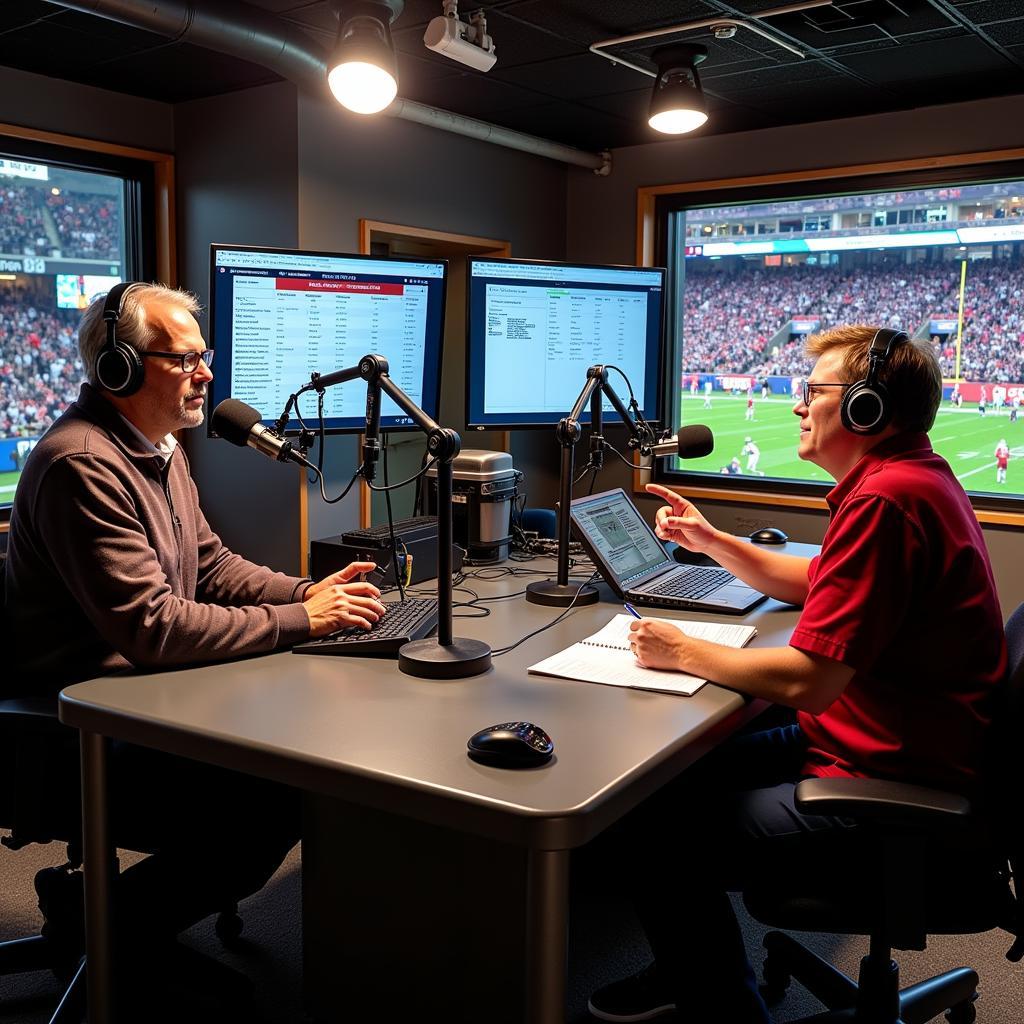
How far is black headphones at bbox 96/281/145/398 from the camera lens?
183 centimetres

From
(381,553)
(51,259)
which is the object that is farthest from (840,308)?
(51,259)

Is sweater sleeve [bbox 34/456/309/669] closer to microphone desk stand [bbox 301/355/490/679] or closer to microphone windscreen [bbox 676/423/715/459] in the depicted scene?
microphone desk stand [bbox 301/355/490/679]

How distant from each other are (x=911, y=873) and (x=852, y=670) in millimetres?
290

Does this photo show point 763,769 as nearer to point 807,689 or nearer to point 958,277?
point 807,689

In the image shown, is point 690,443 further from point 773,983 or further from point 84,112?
point 84,112

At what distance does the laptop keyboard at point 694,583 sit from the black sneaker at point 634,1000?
0.74 m

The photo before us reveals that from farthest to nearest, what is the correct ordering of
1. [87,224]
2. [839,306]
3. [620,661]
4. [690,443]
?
[839,306] < [87,224] < [690,443] < [620,661]

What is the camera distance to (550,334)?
3.18 metres

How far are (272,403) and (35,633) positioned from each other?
1214 millimetres

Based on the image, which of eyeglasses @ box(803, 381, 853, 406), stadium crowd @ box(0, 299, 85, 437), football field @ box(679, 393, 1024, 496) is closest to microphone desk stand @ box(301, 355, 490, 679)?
eyeglasses @ box(803, 381, 853, 406)

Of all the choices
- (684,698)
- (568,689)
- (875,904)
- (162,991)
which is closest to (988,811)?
(875,904)

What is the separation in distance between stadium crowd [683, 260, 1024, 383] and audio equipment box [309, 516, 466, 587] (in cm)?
205

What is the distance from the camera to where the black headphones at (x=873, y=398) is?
168 cm

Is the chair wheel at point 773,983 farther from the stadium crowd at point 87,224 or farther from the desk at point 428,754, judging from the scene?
the stadium crowd at point 87,224
